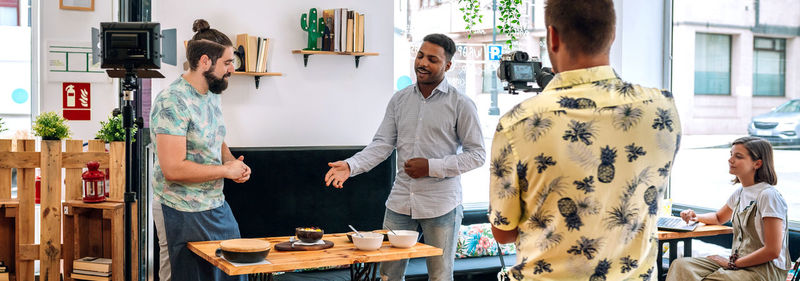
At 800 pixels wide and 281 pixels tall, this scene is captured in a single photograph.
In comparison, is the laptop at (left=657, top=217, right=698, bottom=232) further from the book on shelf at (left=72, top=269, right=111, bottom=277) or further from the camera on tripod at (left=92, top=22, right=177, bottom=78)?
the book on shelf at (left=72, top=269, right=111, bottom=277)

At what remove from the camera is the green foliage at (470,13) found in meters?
5.43

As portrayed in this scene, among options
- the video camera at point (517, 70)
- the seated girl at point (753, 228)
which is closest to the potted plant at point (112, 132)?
the video camera at point (517, 70)

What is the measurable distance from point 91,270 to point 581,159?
364cm

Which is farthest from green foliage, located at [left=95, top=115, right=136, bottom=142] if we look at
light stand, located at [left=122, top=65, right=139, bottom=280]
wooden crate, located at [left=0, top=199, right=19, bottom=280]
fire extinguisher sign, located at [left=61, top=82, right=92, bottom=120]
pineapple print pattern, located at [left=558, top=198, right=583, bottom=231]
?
pineapple print pattern, located at [left=558, top=198, right=583, bottom=231]

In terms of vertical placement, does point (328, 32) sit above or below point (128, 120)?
above

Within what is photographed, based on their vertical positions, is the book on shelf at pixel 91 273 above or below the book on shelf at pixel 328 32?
below

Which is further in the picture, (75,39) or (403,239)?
(75,39)

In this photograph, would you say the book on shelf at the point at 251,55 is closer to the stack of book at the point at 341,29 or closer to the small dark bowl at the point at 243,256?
the stack of book at the point at 341,29

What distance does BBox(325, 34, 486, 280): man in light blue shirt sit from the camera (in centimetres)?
330

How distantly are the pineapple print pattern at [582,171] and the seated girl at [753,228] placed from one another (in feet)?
8.33

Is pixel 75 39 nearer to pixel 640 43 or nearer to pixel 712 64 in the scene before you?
pixel 640 43

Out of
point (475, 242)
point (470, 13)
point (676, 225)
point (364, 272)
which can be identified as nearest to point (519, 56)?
point (364, 272)

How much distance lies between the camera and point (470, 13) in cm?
543

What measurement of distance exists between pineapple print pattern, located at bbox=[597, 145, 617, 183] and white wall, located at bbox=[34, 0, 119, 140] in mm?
4356
